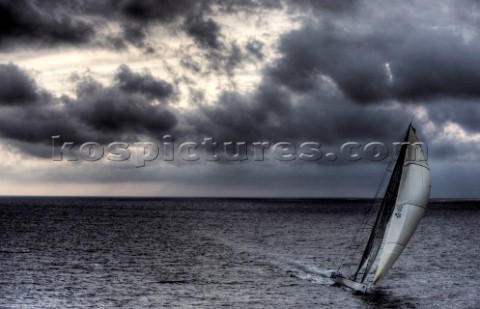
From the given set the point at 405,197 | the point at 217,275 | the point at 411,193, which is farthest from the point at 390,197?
the point at 217,275

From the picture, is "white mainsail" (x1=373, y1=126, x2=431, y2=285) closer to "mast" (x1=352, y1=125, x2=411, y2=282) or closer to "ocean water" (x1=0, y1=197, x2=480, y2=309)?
"mast" (x1=352, y1=125, x2=411, y2=282)

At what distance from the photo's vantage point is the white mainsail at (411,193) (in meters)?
36.5

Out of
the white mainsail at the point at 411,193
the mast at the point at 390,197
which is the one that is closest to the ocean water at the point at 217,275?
the mast at the point at 390,197

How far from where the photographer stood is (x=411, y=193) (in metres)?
36.8

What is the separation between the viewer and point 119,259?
6366 centimetres

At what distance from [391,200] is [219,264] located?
1041 inches

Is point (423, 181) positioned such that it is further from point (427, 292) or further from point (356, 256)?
point (356, 256)

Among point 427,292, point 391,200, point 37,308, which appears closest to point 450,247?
point 427,292

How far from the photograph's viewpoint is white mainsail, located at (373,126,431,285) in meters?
A: 36.5

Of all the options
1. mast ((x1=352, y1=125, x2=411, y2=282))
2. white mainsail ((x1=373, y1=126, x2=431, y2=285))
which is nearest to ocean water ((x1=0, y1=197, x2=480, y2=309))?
mast ((x1=352, y1=125, x2=411, y2=282))

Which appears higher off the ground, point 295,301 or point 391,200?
point 391,200

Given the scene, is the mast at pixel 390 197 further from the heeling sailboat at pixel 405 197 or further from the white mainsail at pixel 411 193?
the white mainsail at pixel 411 193

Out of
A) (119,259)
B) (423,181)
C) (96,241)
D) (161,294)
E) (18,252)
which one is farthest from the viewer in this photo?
(96,241)

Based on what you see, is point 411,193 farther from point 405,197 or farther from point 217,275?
point 217,275
